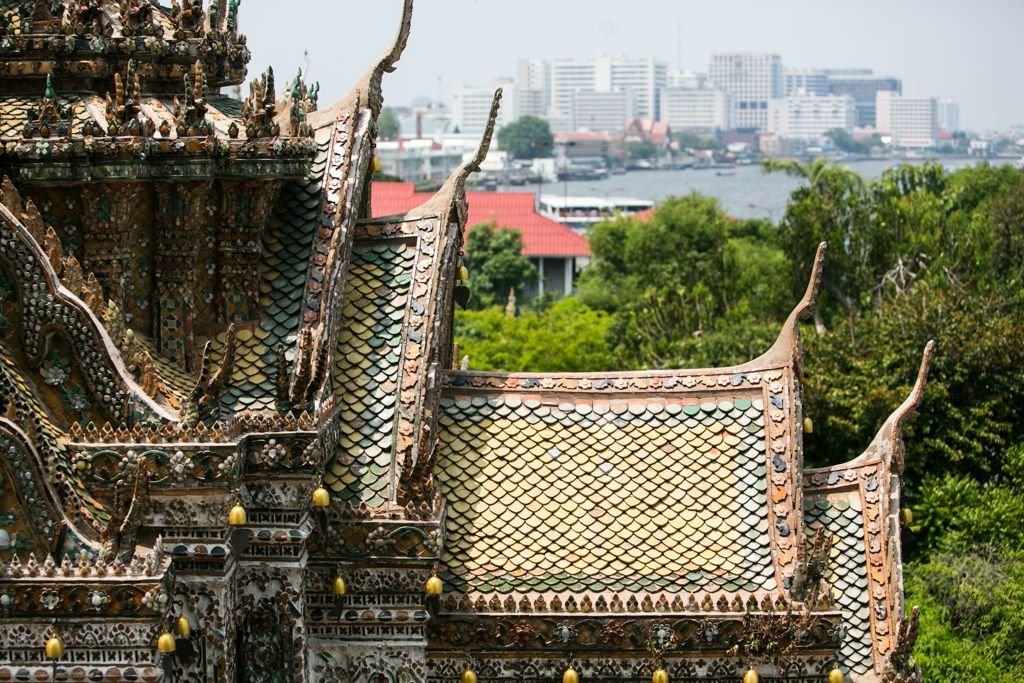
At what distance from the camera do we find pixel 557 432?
1736cm

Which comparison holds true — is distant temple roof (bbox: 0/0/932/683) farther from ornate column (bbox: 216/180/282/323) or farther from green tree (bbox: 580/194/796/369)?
green tree (bbox: 580/194/796/369)

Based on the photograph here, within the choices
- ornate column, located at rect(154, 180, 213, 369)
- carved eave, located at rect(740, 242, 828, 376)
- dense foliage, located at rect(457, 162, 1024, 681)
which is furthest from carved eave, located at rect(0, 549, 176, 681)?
dense foliage, located at rect(457, 162, 1024, 681)

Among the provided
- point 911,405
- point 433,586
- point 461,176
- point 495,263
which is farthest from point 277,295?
point 495,263

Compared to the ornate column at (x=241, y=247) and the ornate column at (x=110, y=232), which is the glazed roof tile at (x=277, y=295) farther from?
the ornate column at (x=110, y=232)

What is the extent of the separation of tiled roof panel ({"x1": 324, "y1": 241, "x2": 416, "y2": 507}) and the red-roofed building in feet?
237

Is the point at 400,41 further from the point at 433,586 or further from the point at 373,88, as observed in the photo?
the point at 433,586

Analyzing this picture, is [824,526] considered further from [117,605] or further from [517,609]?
[117,605]

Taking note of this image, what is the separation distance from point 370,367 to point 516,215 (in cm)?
8530

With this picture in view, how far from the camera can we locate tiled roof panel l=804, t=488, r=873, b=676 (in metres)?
16.1

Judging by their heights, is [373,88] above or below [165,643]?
above

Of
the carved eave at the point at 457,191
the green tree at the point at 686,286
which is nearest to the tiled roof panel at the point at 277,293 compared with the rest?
the carved eave at the point at 457,191

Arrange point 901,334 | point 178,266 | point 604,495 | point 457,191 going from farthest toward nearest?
point 901,334 < point 457,191 < point 604,495 < point 178,266

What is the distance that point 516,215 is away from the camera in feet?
334

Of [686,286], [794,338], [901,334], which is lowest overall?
[686,286]
